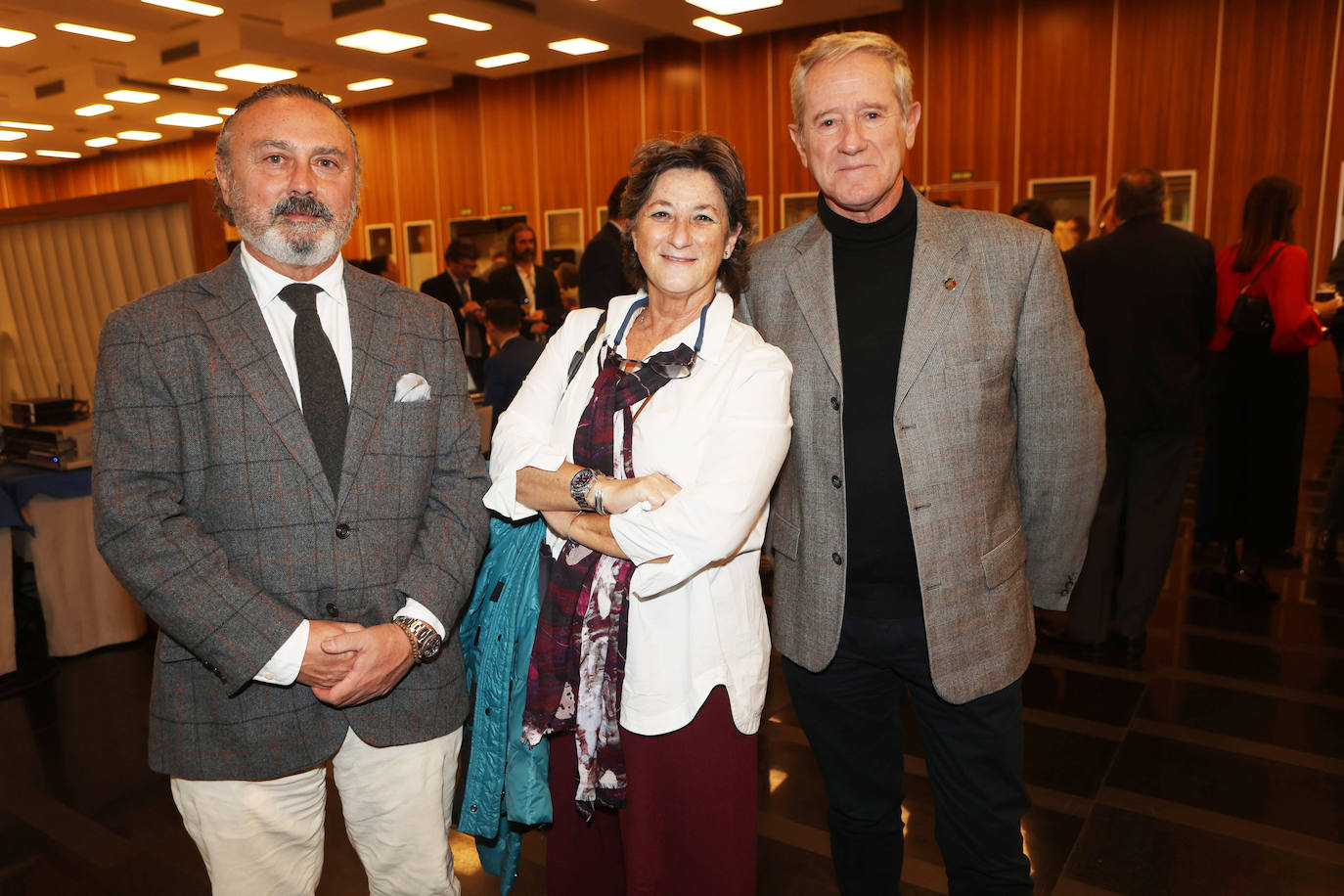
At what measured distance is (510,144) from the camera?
45.3ft

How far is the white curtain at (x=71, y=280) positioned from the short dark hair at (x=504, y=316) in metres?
1.72

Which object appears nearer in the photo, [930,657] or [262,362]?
[262,362]

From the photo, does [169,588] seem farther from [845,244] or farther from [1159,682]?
[1159,682]

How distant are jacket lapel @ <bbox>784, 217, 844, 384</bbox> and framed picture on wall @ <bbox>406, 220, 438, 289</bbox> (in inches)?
547

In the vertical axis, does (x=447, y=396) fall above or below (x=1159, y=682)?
above

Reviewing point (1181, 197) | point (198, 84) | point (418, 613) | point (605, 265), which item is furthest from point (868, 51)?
point (198, 84)

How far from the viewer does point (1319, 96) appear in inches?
340

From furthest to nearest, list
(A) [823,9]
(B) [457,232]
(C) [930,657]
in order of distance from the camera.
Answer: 1. (B) [457,232]
2. (A) [823,9]
3. (C) [930,657]

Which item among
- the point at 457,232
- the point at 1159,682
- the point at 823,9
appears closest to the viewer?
the point at 1159,682

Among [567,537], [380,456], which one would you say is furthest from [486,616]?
[380,456]

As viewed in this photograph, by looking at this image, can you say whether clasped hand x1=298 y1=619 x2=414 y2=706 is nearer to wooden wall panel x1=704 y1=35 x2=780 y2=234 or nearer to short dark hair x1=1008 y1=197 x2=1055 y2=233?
short dark hair x1=1008 y1=197 x2=1055 y2=233

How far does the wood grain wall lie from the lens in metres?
8.80

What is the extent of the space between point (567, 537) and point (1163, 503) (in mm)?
3175

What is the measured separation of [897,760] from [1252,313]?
12.0 feet
